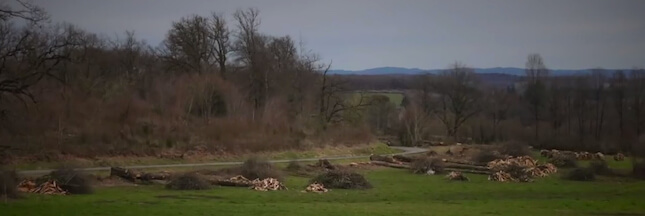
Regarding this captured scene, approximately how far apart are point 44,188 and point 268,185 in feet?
39.5

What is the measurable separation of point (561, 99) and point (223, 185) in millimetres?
93844

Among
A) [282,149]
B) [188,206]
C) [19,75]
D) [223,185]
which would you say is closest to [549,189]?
[223,185]

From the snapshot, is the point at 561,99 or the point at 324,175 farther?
the point at 561,99

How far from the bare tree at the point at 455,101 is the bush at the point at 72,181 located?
295ft

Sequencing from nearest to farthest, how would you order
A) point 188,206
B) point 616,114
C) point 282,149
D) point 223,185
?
point 188,206 < point 223,185 < point 282,149 < point 616,114

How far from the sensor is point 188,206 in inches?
1104

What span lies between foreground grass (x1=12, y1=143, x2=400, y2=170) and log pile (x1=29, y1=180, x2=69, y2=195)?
23.1ft

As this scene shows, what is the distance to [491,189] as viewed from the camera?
139 ft

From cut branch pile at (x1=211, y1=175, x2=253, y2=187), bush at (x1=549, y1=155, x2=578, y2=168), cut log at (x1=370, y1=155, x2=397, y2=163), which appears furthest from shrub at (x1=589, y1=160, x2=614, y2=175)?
cut branch pile at (x1=211, y1=175, x2=253, y2=187)

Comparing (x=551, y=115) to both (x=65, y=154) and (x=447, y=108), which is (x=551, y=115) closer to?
(x=447, y=108)

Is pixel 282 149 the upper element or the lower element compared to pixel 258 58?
lower

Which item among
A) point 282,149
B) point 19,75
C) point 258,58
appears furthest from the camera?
point 258,58

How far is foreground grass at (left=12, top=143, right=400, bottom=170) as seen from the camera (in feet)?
152

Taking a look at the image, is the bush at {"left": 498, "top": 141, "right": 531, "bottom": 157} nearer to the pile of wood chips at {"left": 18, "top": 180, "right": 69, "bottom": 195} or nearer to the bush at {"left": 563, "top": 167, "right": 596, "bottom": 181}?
the bush at {"left": 563, "top": 167, "right": 596, "bottom": 181}
